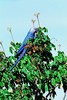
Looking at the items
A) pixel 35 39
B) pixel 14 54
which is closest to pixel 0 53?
pixel 14 54

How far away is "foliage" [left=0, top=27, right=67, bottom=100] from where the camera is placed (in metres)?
10.2

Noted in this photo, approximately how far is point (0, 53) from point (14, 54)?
0.40m

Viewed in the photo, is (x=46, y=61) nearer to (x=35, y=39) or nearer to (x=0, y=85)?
(x=35, y=39)

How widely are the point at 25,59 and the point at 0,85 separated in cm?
90

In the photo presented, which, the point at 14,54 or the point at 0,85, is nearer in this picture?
the point at 0,85

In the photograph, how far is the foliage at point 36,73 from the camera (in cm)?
1023

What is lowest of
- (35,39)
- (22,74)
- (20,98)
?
(20,98)

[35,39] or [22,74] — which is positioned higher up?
[35,39]

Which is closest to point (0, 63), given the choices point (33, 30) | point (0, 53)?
point (0, 53)

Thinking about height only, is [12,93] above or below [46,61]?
below

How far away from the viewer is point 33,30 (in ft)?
34.9

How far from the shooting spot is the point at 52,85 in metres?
10.4

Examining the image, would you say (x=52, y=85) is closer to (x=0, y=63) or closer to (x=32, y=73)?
(x=32, y=73)

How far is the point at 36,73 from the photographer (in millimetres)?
10219
